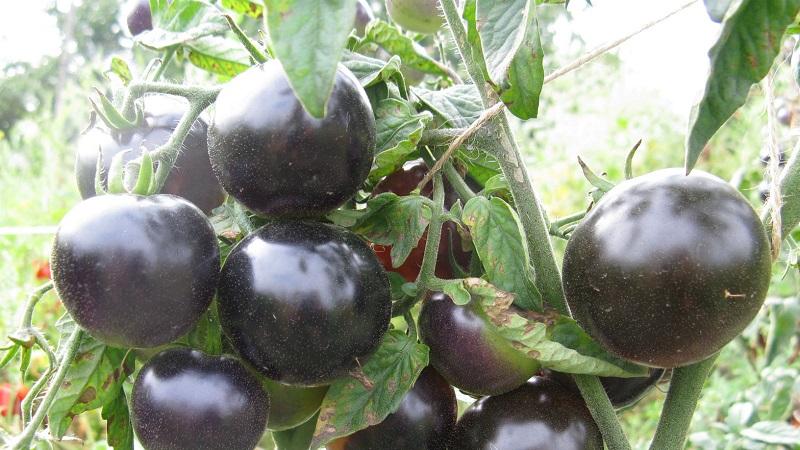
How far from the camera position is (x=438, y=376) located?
57 cm

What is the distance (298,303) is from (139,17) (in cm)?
39

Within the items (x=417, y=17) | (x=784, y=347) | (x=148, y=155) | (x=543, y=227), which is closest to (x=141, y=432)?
(x=148, y=155)

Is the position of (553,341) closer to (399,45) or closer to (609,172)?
(399,45)

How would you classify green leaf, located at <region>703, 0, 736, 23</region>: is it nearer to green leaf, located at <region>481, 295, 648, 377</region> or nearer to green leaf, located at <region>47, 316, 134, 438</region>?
green leaf, located at <region>481, 295, 648, 377</region>

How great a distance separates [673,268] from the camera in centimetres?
43

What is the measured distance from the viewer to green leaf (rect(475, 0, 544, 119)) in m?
0.38

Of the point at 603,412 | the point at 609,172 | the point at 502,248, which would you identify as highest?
the point at 502,248

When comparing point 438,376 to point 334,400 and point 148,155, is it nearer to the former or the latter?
point 334,400

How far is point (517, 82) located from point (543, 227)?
0.47 feet

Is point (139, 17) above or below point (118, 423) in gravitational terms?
above

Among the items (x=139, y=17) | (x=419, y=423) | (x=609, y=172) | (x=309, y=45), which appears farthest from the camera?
(x=609, y=172)

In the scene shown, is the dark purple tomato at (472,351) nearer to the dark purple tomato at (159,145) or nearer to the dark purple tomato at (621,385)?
the dark purple tomato at (621,385)

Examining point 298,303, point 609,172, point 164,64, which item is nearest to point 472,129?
point 298,303

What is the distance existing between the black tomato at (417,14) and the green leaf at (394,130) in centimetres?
24
